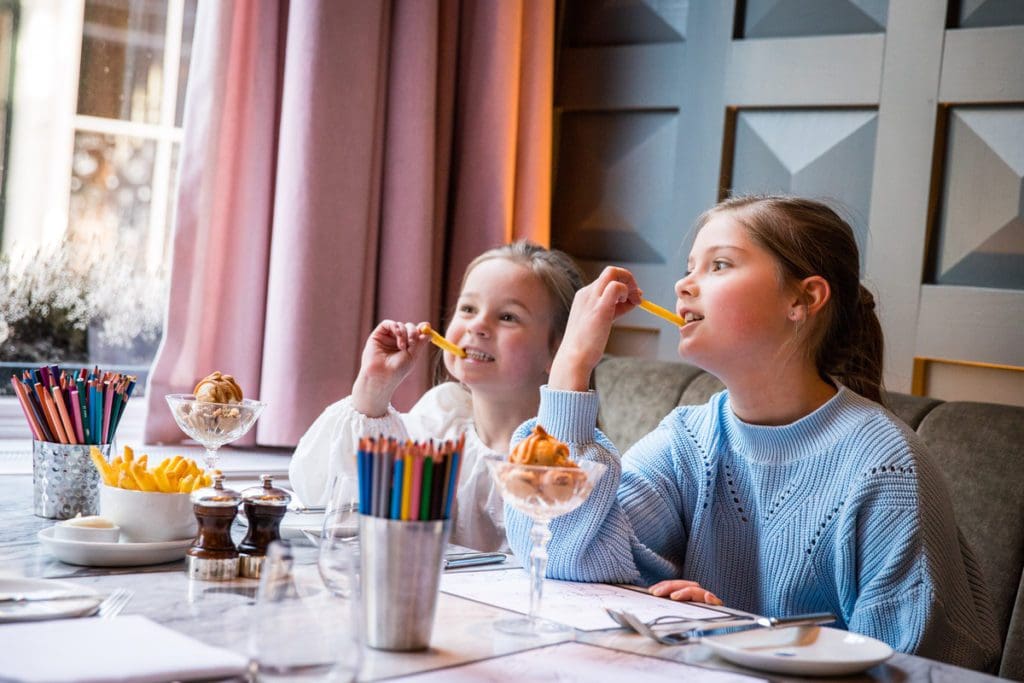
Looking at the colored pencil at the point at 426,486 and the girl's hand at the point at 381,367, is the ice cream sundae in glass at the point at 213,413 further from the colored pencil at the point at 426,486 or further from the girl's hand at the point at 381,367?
the colored pencil at the point at 426,486

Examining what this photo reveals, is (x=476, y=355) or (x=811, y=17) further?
(x=811, y=17)

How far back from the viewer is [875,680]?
3.26 feet

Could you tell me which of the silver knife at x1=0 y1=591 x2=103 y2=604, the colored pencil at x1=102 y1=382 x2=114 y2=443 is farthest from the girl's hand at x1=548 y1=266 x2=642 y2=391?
the silver knife at x1=0 y1=591 x2=103 y2=604

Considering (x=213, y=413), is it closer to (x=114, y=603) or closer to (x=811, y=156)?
(x=114, y=603)

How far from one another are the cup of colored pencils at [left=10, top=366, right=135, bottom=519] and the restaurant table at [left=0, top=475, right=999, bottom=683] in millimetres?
165

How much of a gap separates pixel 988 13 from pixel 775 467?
1.14 m

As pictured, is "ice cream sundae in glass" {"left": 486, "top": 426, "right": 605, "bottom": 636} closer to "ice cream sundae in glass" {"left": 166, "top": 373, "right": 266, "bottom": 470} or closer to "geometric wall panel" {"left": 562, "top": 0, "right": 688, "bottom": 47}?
"ice cream sundae in glass" {"left": 166, "top": 373, "right": 266, "bottom": 470}

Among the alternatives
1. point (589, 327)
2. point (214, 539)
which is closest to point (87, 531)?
point (214, 539)

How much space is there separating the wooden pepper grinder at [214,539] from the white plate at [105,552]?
0.18ft

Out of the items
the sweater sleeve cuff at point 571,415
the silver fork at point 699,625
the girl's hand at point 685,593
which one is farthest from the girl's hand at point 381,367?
the silver fork at point 699,625

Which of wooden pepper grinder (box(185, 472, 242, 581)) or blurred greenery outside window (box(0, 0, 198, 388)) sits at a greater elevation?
blurred greenery outside window (box(0, 0, 198, 388))

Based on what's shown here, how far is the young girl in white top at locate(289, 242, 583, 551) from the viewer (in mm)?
2004

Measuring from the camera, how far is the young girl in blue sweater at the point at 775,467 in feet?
4.60

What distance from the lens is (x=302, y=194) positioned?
2322 millimetres
